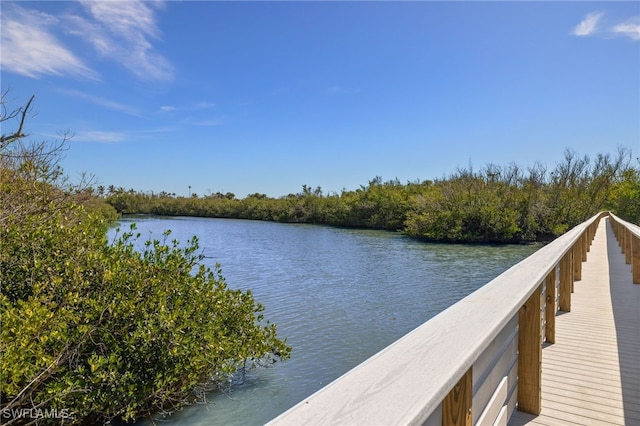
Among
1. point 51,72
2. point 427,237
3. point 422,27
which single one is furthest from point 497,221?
point 51,72

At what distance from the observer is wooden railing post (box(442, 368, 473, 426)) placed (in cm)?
107

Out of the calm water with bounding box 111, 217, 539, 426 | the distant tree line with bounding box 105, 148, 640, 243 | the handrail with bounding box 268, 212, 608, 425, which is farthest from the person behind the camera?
the distant tree line with bounding box 105, 148, 640, 243

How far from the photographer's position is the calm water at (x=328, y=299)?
16.6ft

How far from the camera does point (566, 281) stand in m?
4.50

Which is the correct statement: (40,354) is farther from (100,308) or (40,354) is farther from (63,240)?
(63,240)

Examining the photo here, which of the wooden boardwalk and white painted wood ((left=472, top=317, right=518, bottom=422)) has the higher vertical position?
white painted wood ((left=472, top=317, right=518, bottom=422))

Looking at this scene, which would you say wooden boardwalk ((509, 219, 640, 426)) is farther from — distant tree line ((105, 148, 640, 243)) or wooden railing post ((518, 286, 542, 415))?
distant tree line ((105, 148, 640, 243))

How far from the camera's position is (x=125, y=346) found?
12.1ft

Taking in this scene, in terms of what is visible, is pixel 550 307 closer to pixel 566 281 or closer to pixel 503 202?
pixel 566 281

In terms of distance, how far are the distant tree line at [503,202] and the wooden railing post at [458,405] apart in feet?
71.5

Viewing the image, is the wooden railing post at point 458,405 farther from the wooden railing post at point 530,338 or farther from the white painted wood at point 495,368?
the wooden railing post at point 530,338

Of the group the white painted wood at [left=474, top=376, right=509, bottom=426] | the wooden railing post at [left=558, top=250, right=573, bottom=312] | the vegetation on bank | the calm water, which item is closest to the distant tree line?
the calm water

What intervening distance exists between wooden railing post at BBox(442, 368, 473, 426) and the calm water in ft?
12.5

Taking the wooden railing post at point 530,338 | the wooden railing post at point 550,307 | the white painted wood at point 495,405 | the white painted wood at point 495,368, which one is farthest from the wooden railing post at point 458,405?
the wooden railing post at point 550,307
